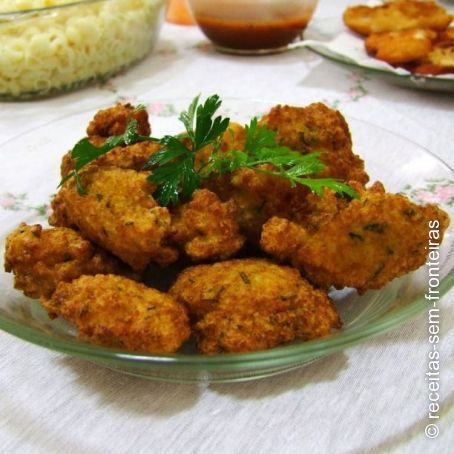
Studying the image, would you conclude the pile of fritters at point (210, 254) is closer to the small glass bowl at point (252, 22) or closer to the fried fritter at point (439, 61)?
the fried fritter at point (439, 61)

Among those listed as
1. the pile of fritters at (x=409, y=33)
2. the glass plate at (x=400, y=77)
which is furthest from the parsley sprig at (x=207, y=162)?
the pile of fritters at (x=409, y=33)

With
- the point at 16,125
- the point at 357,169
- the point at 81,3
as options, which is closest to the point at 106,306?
the point at 357,169

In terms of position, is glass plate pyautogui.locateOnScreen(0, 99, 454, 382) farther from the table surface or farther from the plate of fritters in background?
the plate of fritters in background

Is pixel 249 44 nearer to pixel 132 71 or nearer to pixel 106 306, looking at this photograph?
pixel 132 71
